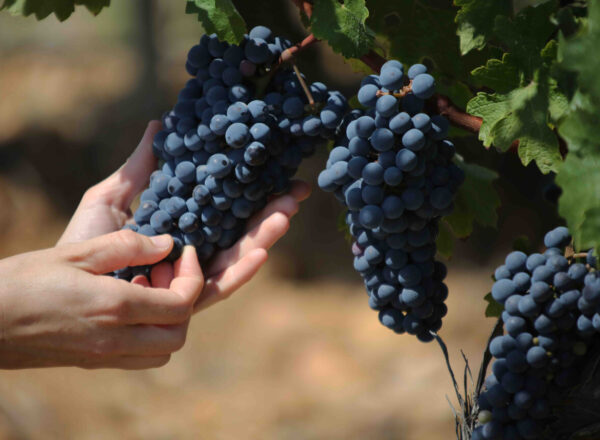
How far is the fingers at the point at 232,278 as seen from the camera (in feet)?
2.98

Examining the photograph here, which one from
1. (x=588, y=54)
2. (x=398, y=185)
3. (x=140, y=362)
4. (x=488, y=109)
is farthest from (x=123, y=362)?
(x=588, y=54)

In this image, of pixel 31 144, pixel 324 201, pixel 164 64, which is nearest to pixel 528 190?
pixel 324 201

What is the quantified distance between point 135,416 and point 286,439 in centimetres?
64

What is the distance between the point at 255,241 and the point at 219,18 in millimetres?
323

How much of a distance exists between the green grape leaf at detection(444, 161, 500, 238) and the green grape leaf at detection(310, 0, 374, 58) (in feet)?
0.97

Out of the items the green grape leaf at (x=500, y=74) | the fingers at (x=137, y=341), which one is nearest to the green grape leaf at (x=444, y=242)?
the green grape leaf at (x=500, y=74)

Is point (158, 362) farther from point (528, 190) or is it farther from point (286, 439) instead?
point (528, 190)

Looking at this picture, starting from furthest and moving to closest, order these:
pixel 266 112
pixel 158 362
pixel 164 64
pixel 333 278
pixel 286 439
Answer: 1. pixel 164 64
2. pixel 333 278
3. pixel 286 439
4. pixel 158 362
5. pixel 266 112

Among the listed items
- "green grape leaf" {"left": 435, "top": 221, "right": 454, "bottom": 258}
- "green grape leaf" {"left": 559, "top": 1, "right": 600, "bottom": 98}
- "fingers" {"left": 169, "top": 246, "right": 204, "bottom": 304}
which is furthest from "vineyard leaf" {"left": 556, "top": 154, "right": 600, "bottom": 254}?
"fingers" {"left": 169, "top": 246, "right": 204, "bottom": 304}

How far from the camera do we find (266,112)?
31.7 inches

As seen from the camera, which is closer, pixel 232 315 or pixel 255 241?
pixel 255 241

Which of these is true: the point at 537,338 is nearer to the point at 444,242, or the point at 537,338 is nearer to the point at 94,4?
the point at 444,242

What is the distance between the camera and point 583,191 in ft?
1.69

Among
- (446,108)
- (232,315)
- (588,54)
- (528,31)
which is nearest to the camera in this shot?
(588,54)
